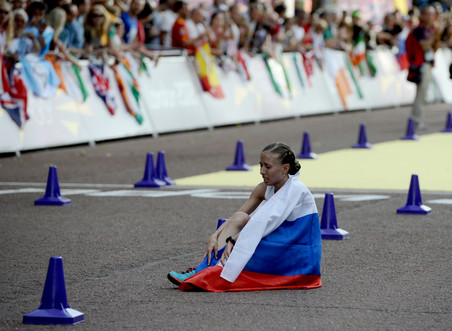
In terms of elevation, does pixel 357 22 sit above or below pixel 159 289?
above

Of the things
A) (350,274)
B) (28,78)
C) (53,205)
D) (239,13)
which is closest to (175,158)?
(28,78)

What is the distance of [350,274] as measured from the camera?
7.01 m

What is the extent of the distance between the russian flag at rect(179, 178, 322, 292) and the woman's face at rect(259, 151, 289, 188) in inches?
9.1

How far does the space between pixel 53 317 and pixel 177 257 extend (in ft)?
7.48

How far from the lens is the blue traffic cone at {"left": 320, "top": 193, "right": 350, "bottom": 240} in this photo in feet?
28.0

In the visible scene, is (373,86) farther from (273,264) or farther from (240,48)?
(273,264)

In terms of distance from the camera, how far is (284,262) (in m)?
6.50

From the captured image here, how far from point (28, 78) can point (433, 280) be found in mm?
10709

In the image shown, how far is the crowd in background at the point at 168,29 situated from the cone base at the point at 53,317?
10.3 metres

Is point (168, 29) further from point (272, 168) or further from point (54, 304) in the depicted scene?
point (54, 304)

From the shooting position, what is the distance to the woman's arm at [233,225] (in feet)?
21.1

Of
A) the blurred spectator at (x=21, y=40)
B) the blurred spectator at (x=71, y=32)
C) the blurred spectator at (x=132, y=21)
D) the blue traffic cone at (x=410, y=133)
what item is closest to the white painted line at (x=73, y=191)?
the blurred spectator at (x=21, y=40)

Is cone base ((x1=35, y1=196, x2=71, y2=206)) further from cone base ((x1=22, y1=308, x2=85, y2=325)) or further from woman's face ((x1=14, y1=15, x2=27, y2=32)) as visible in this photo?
woman's face ((x1=14, y1=15, x2=27, y2=32))

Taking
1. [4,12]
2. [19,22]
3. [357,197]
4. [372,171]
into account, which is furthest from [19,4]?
[357,197]
